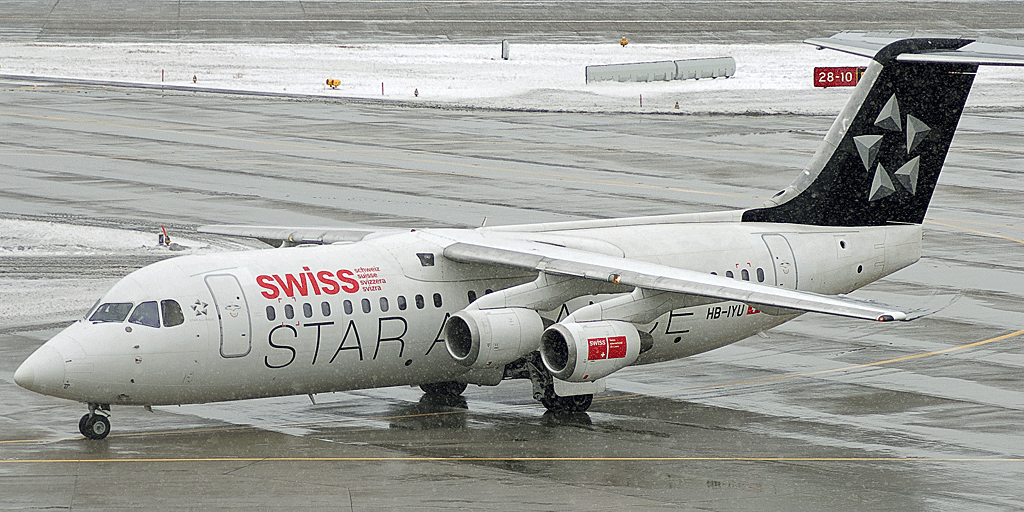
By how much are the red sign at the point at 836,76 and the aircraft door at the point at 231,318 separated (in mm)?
57101

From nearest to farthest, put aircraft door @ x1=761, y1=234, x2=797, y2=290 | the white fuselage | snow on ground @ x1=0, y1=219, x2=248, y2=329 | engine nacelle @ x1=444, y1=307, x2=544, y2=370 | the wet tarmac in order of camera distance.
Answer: the wet tarmac
the white fuselage
engine nacelle @ x1=444, y1=307, x2=544, y2=370
aircraft door @ x1=761, y1=234, x2=797, y2=290
snow on ground @ x1=0, y1=219, x2=248, y2=329

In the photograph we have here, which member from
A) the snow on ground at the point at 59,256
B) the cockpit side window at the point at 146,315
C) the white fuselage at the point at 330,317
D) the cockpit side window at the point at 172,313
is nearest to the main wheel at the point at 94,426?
the white fuselage at the point at 330,317

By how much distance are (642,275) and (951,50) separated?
29.3 ft

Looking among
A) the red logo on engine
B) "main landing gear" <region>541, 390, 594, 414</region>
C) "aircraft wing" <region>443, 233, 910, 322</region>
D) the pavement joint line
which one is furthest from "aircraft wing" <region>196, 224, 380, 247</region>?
the pavement joint line

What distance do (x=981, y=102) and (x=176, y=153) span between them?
40020 mm

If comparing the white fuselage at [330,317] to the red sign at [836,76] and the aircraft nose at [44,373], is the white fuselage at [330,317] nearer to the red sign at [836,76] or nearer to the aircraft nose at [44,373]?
the aircraft nose at [44,373]

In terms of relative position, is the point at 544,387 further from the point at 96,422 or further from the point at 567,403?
the point at 96,422

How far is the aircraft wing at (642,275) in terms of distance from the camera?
2155cm

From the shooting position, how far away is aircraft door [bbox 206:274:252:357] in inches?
909

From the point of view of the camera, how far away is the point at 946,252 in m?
40.9

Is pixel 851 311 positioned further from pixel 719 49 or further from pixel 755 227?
pixel 719 49

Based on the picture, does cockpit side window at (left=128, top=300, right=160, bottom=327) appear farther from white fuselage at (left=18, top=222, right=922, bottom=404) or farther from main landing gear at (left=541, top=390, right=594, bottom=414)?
main landing gear at (left=541, top=390, right=594, bottom=414)

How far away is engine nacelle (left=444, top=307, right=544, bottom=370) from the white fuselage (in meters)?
0.95

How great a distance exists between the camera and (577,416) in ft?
83.8
